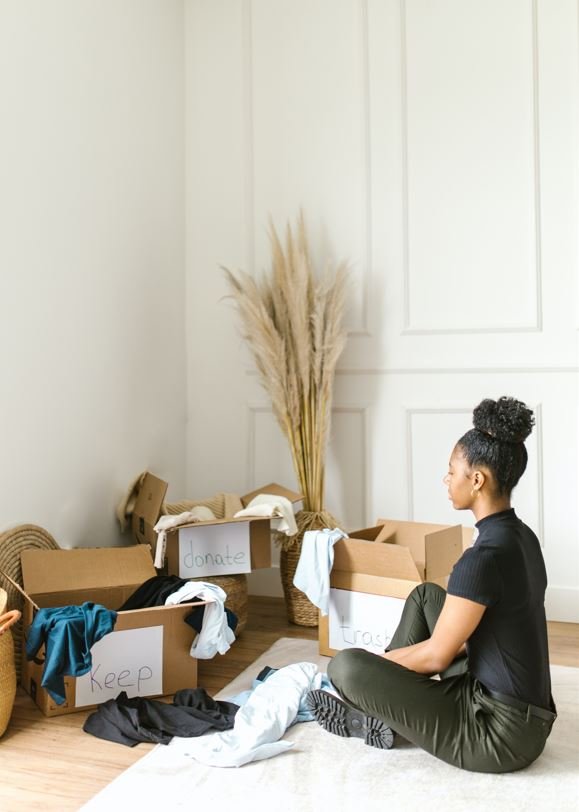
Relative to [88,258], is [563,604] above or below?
below

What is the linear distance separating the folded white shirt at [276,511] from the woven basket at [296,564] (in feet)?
0.50

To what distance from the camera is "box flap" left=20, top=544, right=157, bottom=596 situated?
2.55 metres

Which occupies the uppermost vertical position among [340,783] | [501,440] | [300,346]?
[300,346]

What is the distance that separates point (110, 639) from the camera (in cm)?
233

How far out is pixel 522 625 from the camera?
1851 mm

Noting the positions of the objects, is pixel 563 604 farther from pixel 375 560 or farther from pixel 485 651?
pixel 485 651

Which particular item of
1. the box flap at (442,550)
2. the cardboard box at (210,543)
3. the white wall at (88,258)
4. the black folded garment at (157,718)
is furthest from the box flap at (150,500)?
the box flap at (442,550)

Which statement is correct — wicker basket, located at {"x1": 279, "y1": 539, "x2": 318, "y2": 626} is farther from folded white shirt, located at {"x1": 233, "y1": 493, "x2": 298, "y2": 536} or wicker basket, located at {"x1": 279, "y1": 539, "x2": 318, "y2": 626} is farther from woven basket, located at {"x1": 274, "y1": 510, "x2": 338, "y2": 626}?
folded white shirt, located at {"x1": 233, "y1": 493, "x2": 298, "y2": 536}

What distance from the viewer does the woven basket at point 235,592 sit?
296 cm

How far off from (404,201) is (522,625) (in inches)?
81.4

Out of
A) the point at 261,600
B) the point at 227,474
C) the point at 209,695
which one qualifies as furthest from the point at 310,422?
the point at 209,695

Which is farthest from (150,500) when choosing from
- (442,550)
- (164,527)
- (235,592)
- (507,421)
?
(507,421)

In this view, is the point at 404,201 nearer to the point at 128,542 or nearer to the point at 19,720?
the point at 128,542

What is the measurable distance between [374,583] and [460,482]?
0.84 m
